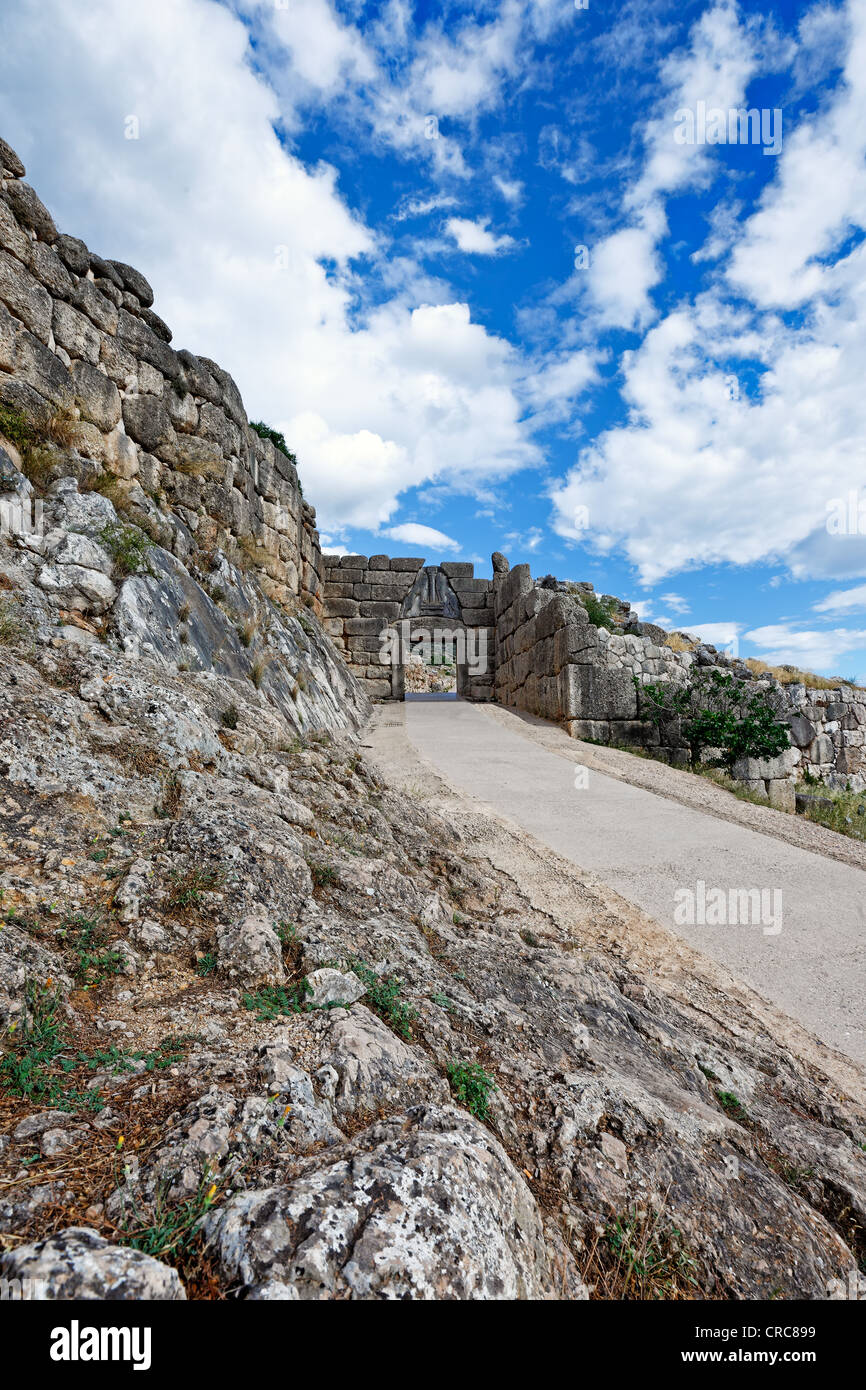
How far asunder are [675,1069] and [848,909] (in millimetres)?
2802

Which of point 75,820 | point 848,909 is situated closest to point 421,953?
point 75,820

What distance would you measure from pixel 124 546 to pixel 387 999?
13.1ft

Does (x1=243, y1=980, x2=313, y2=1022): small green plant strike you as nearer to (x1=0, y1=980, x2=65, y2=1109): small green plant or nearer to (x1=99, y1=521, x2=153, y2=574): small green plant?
(x1=0, y1=980, x2=65, y2=1109): small green plant

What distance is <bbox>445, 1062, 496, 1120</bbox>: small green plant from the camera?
176 cm

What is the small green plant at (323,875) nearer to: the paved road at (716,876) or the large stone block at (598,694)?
the paved road at (716,876)

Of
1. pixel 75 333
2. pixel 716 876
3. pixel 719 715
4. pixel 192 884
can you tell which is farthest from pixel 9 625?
pixel 719 715

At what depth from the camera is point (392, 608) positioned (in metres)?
17.3

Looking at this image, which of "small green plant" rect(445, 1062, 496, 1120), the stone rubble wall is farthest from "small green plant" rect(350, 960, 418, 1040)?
the stone rubble wall

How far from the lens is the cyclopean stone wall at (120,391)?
16.7 feet

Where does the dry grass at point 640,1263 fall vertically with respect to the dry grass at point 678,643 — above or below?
below

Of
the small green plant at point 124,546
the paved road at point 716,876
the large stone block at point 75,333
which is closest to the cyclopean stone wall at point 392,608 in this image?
the paved road at point 716,876

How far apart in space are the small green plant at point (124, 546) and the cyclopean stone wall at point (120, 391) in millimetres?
663

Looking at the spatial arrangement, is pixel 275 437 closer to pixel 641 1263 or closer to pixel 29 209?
pixel 29 209

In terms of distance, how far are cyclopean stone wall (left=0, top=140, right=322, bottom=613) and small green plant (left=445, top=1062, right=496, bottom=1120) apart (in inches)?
197
